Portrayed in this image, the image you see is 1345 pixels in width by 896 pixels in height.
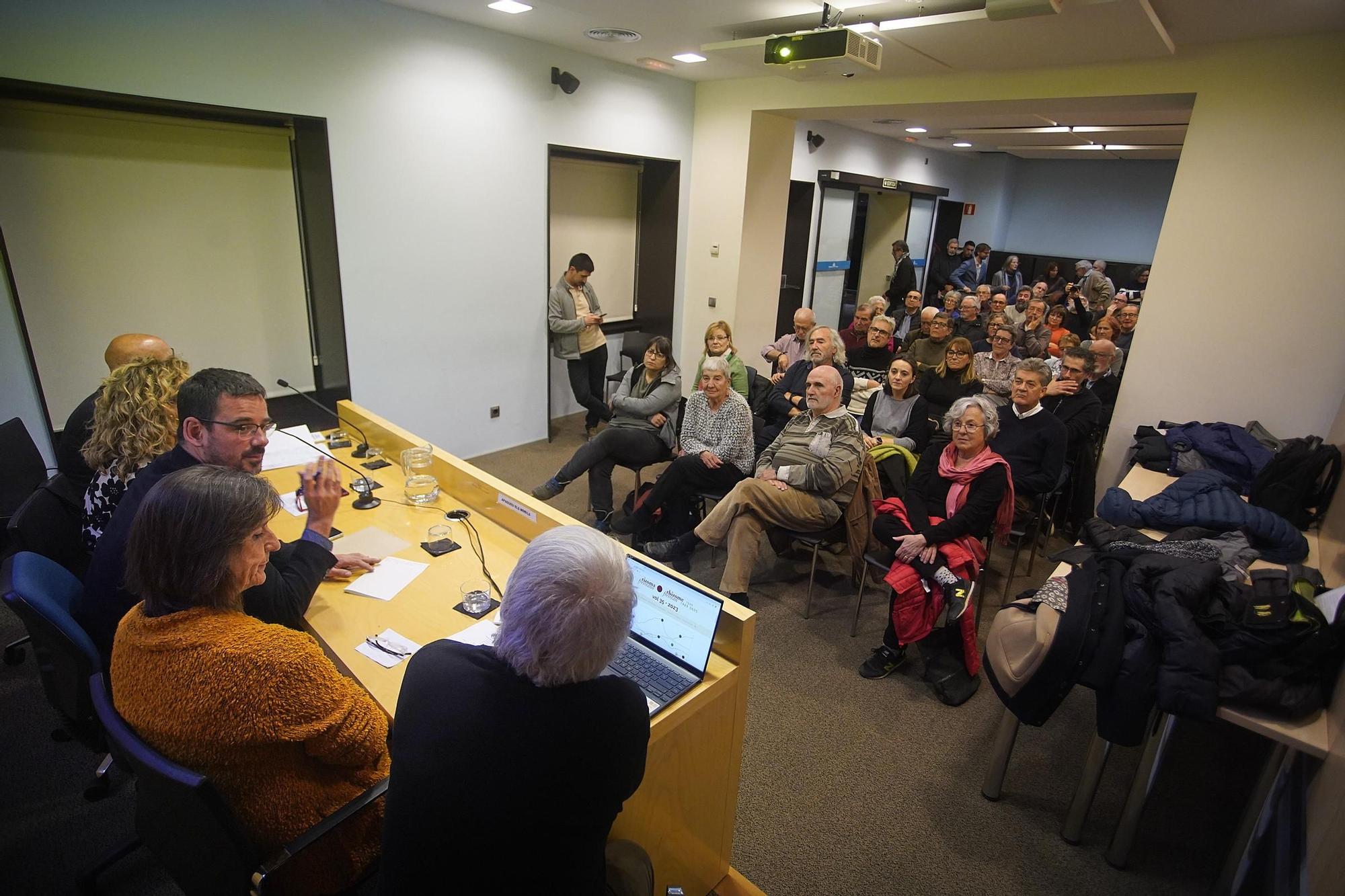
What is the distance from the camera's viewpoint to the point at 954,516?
2795 millimetres

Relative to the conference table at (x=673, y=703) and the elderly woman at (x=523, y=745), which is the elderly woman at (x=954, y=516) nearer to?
the conference table at (x=673, y=703)

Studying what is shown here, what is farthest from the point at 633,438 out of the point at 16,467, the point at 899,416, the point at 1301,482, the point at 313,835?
the point at 1301,482

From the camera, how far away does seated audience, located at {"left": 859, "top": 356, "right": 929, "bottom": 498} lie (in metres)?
3.67

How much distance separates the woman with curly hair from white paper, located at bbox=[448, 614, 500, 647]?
1204 mm

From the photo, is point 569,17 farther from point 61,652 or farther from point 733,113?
point 61,652

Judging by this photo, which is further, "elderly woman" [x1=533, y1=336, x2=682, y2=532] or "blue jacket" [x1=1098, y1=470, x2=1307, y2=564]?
"elderly woman" [x1=533, y1=336, x2=682, y2=532]

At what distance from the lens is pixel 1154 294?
3834mm

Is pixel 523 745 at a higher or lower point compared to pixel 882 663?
higher

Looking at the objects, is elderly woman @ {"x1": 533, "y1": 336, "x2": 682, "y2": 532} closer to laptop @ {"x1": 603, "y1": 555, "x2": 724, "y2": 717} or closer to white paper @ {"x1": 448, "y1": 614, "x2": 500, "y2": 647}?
white paper @ {"x1": 448, "y1": 614, "x2": 500, "y2": 647}

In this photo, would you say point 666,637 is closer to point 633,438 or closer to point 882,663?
point 882,663

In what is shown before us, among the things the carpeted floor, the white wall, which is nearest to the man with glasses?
the carpeted floor

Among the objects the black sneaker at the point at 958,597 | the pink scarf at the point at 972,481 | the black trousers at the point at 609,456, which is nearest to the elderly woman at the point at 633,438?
the black trousers at the point at 609,456

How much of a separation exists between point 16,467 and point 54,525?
75cm

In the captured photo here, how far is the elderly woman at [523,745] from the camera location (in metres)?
1.04
